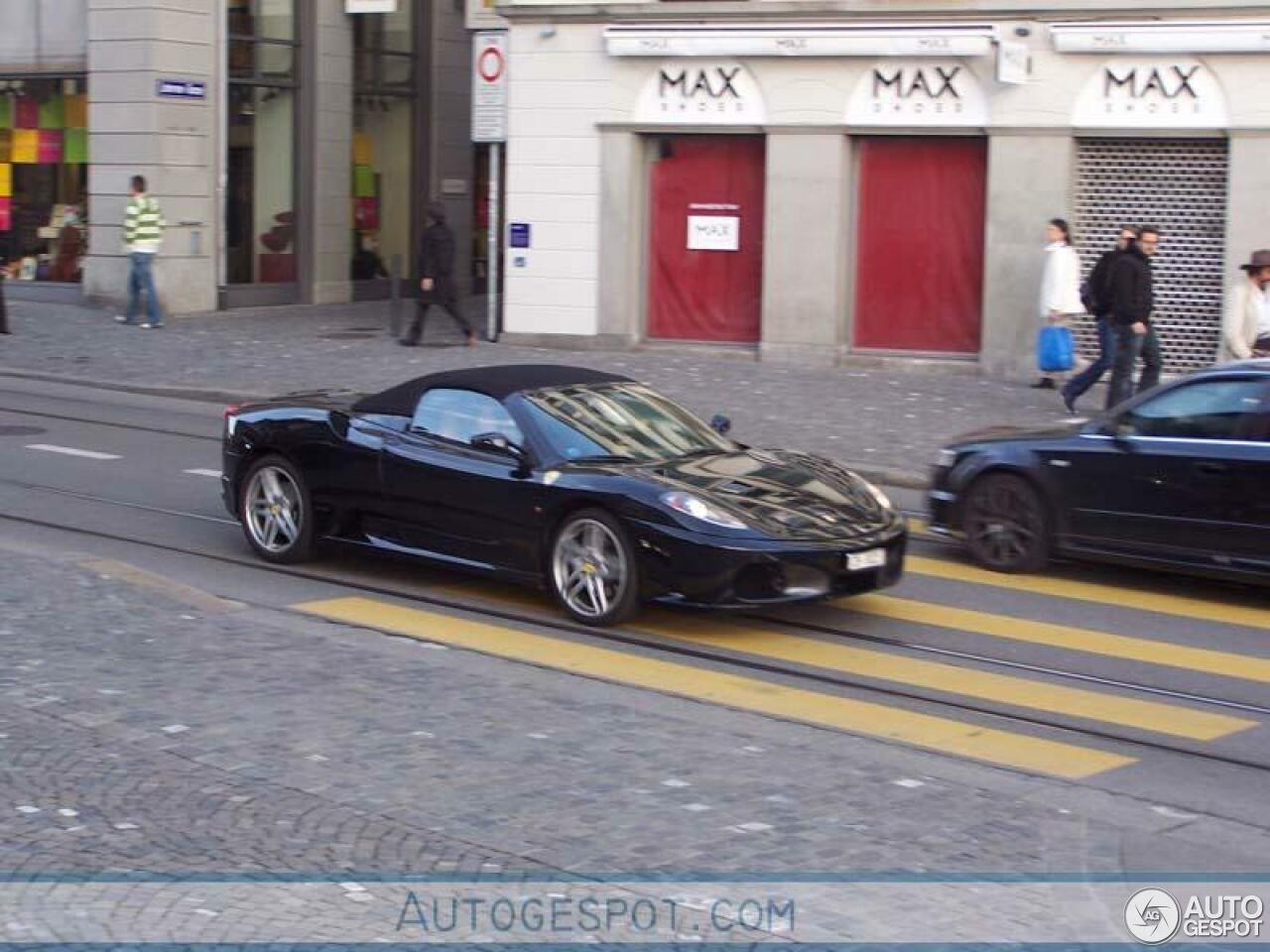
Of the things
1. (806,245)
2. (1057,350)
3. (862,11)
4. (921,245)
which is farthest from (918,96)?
(1057,350)

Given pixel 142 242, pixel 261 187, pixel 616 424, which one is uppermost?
pixel 261 187

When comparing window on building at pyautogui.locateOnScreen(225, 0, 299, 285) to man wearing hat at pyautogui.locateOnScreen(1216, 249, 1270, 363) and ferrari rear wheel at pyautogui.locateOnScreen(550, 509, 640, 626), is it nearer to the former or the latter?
man wearing hat at pyautogui.locateOnScreen(1216, 249, 1270, 363)

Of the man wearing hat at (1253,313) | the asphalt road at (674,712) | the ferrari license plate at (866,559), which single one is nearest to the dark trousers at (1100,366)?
the man wearing hat at (1253,313)

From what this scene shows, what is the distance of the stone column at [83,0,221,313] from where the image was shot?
26.9 metres

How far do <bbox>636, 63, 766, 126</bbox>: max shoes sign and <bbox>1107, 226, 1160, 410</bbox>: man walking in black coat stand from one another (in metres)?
6.53

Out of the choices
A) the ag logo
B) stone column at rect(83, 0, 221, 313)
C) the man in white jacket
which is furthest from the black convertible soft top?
stone column at rect(83, 0, 221, 313)

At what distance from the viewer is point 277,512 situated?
452 inches

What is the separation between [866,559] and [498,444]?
2.15m

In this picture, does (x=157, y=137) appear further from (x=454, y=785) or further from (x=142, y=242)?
(x=454, y=785)

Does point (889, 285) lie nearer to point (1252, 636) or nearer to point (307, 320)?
point (307, 320)

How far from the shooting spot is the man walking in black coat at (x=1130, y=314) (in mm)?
17266

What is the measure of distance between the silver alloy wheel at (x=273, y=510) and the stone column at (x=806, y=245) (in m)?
12.0

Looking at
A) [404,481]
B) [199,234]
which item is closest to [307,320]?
[199,234]

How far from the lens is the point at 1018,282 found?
Answer: 2134cm
